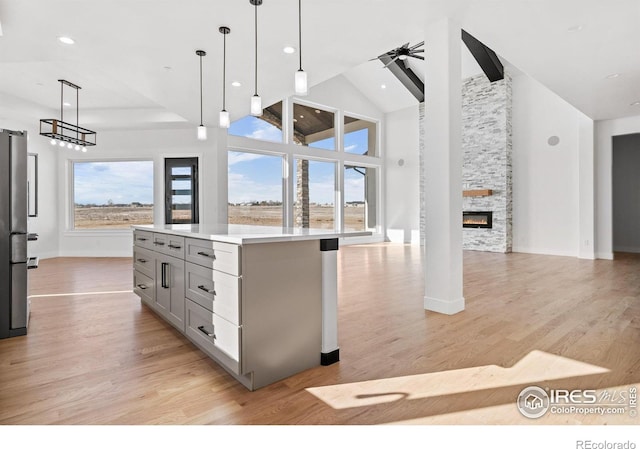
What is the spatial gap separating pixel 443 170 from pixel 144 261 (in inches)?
119

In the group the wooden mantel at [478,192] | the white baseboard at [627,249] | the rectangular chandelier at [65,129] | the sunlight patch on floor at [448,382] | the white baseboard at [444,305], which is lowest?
the sunlight patch on floor at [448,382]

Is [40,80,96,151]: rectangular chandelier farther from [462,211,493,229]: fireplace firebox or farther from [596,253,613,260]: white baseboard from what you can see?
[596,253,613,260]: white baseboard

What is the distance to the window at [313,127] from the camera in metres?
9.41

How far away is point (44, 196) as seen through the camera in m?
7.66

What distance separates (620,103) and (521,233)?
126 inches

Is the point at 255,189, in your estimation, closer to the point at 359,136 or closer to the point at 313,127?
the point at 313,127

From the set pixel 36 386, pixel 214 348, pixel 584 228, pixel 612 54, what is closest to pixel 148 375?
pixel 214 348

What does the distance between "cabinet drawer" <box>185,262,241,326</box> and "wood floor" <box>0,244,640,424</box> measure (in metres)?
0.40

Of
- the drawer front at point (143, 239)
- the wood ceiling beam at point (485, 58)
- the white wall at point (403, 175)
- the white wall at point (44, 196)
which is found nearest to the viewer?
the drawer front at point (143, 239)

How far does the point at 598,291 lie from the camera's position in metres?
4.30

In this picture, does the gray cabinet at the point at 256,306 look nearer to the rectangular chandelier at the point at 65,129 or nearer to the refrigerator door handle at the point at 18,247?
the refrigerator door handle at the point at 18,247

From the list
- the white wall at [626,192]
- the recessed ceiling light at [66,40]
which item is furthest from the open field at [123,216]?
the white wall at [626,192]

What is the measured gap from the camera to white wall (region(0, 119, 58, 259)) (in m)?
7.37

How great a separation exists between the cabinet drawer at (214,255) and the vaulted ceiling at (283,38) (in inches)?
87.4
